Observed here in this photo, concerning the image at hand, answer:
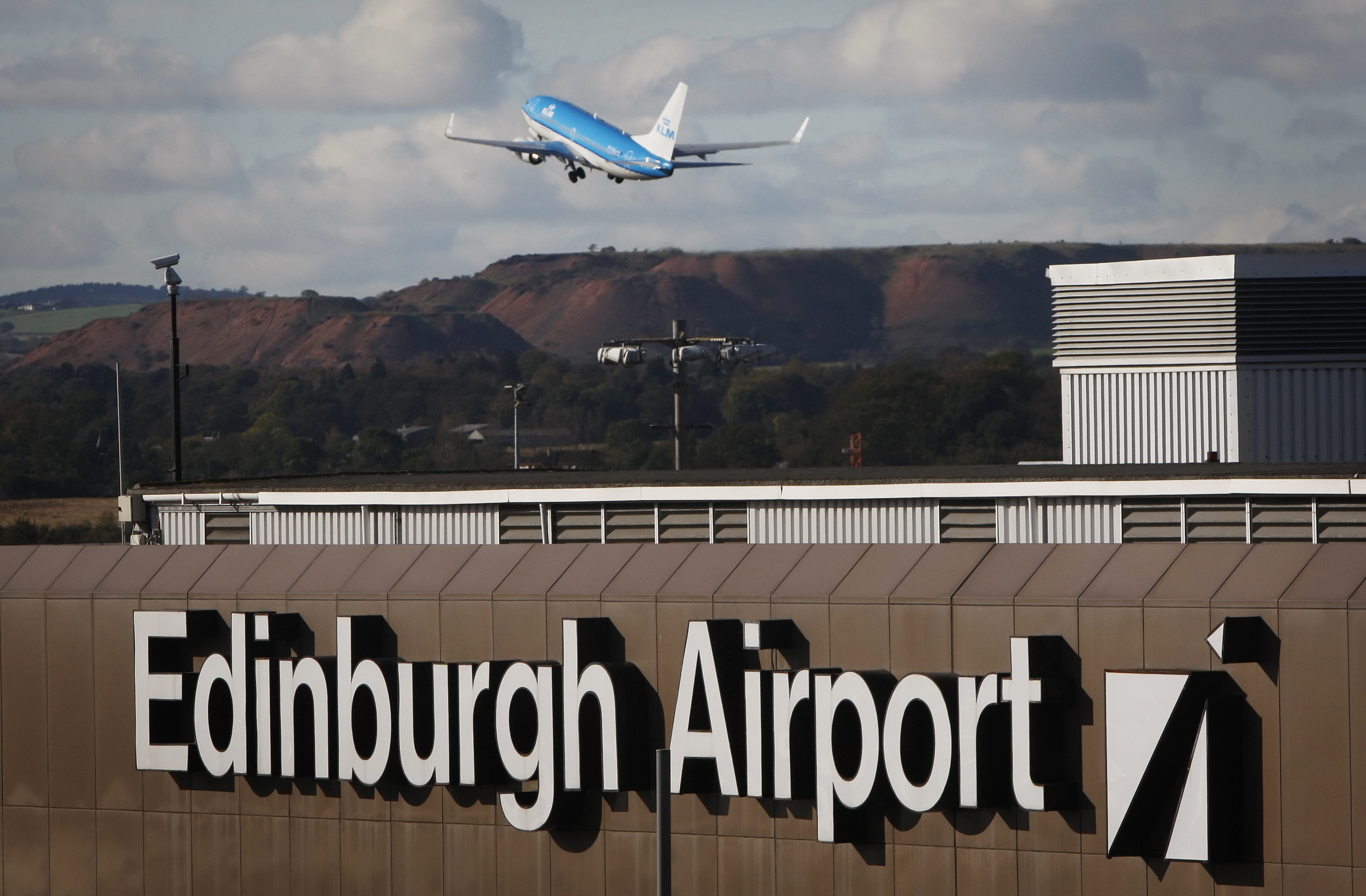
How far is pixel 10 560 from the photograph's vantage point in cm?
2688

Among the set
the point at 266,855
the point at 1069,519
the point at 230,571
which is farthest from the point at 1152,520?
the point at 266,855

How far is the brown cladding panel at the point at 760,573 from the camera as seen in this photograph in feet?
70.1

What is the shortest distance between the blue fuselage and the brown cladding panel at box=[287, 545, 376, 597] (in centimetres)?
5378

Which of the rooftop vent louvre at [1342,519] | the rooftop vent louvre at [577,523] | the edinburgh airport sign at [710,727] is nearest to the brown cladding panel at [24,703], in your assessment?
the edinburgh airport sign at [710,727]

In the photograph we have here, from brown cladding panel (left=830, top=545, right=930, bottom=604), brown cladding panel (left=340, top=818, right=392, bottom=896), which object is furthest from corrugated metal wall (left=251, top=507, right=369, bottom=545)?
brown cladding panel (left=830, top=545, right=930, bottom=604)

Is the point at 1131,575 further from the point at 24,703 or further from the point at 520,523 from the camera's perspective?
the point at 24,703

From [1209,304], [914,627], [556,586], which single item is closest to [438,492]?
[556,586]

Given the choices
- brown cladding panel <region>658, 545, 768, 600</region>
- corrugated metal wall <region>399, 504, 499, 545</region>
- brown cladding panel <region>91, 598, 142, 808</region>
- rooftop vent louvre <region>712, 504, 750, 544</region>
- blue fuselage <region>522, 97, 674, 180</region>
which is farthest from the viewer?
blue fuselage <region>522, 97, 674, 180</region>

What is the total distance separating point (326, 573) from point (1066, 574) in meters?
10.1

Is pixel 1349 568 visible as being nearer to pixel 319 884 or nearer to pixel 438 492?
pixel 319 884

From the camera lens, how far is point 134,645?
82.0 feet

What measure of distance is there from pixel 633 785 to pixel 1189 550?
22.8ft

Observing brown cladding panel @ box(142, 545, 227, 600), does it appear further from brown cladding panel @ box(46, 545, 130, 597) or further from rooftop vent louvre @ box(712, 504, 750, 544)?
rooftop vent louvre @ box(712, 504, 750, 544)

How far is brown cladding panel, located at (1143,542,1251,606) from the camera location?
18531 millimetres
